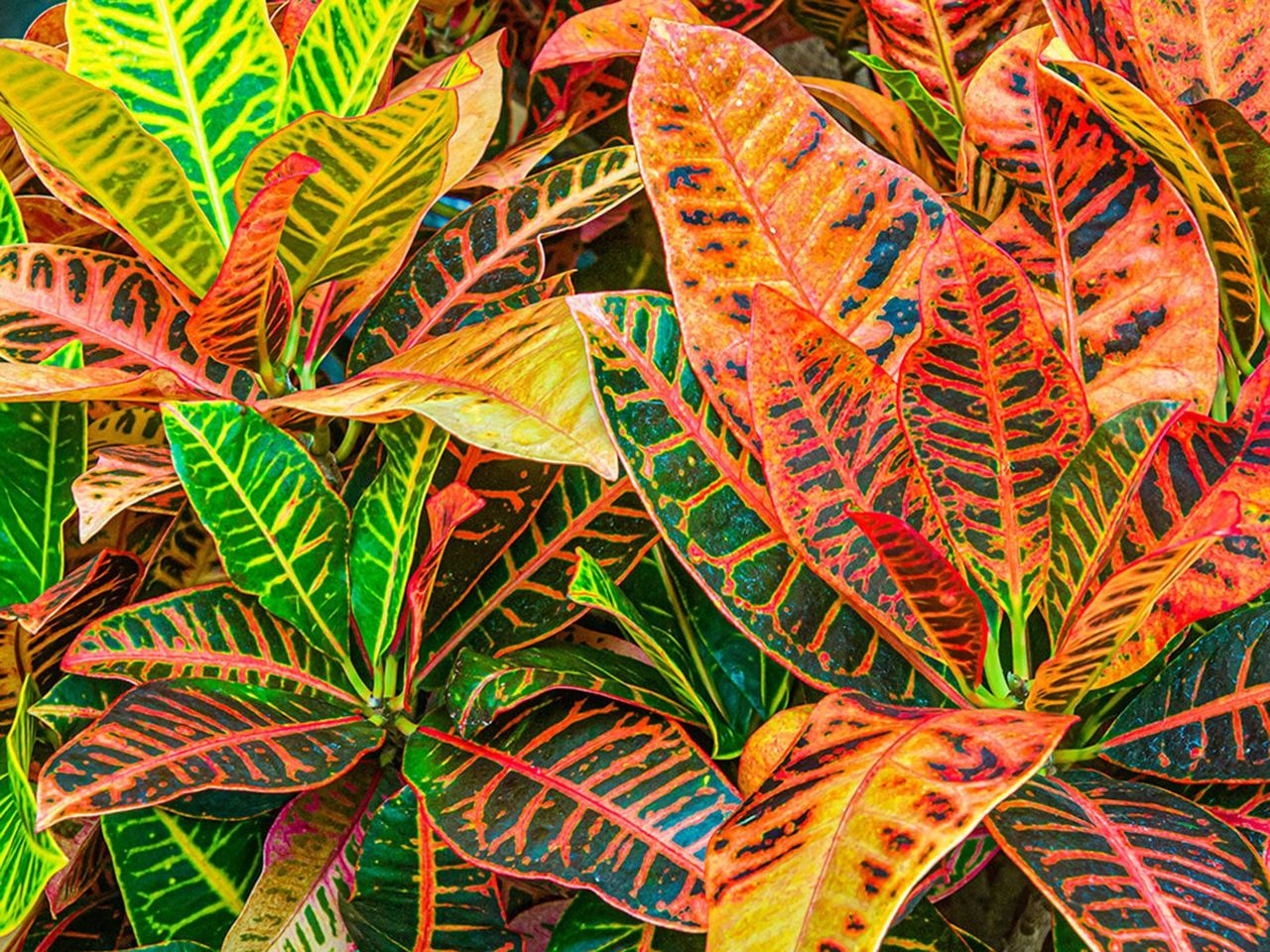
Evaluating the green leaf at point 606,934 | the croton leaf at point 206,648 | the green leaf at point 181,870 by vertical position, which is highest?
the croton leaf at point 206,648

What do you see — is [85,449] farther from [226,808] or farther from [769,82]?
[769,82]

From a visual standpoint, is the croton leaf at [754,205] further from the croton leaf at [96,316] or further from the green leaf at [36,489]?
the green leaf at [36,489]

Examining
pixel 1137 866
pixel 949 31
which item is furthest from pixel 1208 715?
pixel 949 31

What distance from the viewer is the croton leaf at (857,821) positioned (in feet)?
1.21

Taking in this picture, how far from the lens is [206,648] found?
0.62 meters

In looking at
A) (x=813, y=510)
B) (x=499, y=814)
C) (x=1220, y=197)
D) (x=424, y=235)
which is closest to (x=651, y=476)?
(x=813, y=510)

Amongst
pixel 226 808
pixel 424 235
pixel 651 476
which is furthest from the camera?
pixel 424 235

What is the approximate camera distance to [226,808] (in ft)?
2.08

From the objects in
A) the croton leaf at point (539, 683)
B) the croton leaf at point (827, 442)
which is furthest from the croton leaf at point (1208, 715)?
the croton leaf at point (539, 683)

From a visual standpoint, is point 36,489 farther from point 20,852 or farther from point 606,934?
point 606,934

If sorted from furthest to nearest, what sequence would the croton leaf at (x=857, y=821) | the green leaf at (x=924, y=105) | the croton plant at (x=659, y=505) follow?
1. the green leaf at (x=924, y=105)
2. the croton plant at (x=659, y=505)
3. the croton leaf at (x=857, y=821)

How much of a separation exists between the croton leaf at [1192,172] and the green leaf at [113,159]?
18.2 inches

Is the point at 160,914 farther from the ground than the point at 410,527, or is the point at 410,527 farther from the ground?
the point at 410,527

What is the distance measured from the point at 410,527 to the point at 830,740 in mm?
254
